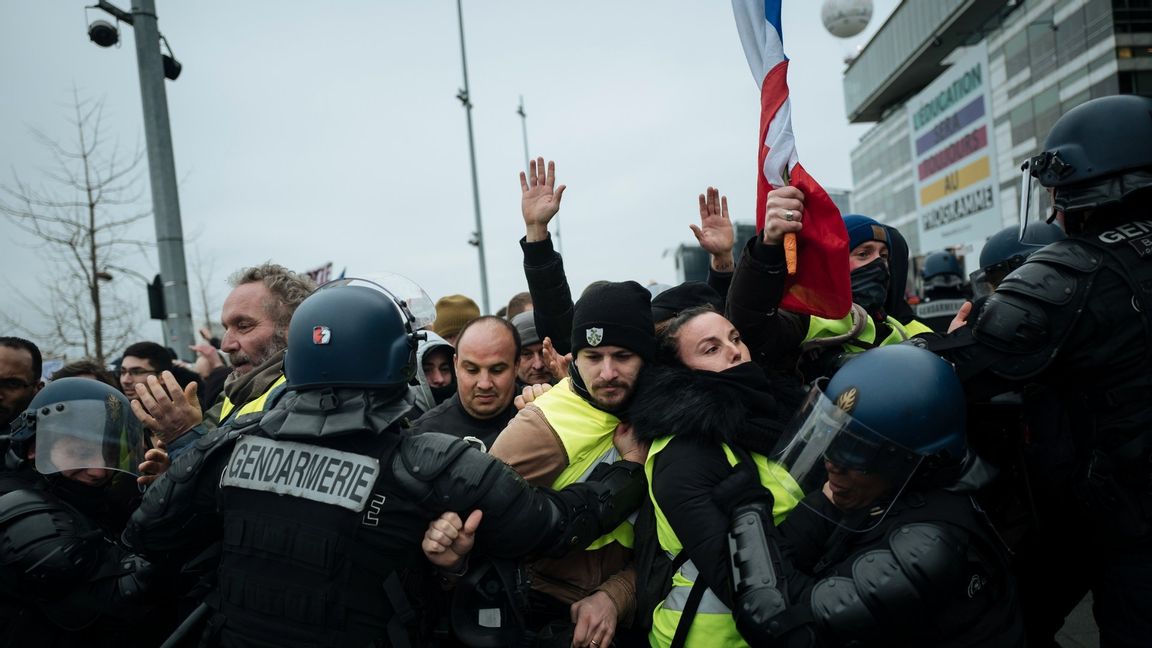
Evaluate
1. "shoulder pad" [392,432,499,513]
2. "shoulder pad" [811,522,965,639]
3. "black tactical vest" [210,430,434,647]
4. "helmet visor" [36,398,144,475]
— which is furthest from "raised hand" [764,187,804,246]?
"helmet visor" [36,398,144,475]

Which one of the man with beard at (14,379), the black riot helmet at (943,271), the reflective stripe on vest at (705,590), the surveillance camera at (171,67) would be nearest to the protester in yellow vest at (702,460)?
the reflective stripe on vest at (705,590)

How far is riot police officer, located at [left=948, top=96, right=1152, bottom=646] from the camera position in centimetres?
217

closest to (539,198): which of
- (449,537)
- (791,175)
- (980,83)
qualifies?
(791,175)

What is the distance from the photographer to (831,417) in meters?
2.10

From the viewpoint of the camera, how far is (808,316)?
124 inches

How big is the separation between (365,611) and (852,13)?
475 inches

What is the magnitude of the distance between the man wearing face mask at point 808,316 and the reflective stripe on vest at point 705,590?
25.0 inches

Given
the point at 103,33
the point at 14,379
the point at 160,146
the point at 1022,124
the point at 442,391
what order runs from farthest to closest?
1. the point at 1022,124
2. the point at 160,146
3. the point at 103,33
4. the point at 442,391
5. the point at 14,379

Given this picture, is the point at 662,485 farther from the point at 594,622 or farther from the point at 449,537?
the point at 449,537

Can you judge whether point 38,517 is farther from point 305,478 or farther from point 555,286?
point 555,286

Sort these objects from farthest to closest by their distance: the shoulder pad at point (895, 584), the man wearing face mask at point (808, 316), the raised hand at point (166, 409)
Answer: the raised hand at point (166, 409) < the man wearing face mask at point (808, 316) < the shoulder pad at point (895, 584)

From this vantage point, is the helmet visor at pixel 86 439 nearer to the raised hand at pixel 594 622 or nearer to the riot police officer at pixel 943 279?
the raised hand at pixel 594 622

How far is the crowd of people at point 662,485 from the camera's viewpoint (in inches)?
76.9

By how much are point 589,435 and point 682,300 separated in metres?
0.77
